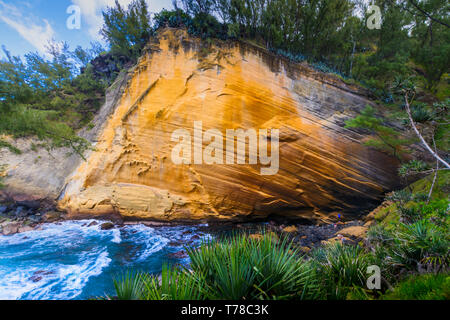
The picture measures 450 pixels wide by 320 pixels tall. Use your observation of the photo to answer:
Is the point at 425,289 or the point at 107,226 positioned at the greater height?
the point at 425,289

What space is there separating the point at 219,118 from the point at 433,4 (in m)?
12.3

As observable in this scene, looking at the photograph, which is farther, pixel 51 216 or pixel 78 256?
pixel 51 216

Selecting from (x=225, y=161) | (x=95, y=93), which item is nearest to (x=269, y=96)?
(x=225, y=161)

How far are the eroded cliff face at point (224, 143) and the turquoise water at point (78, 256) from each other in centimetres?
117

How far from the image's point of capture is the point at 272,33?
10484 millimetres

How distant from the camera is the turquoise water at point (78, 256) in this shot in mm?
5461

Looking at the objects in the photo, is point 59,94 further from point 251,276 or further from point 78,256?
point 251,276

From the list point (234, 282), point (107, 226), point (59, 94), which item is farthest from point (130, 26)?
point (234, 282)

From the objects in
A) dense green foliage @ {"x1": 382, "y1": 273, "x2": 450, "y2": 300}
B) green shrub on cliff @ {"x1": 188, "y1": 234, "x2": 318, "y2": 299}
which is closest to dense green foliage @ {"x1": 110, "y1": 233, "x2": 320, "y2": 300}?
green shrub on cliff @ {"x1": 188, "y1": 234, "x2": 318, "y2": 299}

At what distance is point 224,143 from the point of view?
30.1 feet

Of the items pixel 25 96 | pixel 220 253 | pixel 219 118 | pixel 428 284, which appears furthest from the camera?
pixel 219 118

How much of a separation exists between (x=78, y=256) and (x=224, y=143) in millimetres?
7617

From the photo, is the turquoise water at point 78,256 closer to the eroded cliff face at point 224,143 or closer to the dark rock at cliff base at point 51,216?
the dark rock at cliff base at point 51,216

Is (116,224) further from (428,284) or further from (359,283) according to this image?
(428,284)
